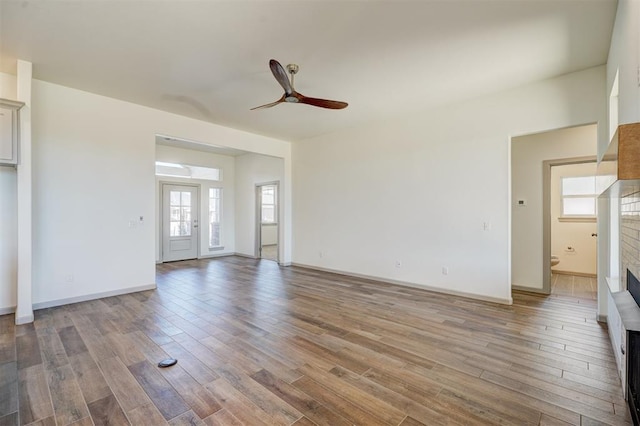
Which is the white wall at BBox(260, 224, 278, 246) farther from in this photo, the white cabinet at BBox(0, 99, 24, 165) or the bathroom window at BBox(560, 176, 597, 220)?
the bathroom window at BBox(560, 176, 597, 220)

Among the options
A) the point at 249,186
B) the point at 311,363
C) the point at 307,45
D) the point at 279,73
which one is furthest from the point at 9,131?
the point at 249,186

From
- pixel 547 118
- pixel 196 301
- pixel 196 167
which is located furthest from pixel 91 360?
pixel 196 167

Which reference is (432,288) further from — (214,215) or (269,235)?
(269,235)

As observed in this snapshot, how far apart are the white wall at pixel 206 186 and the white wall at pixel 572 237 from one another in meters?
7.87

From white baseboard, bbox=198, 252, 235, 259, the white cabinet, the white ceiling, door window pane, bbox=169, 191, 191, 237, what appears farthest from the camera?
white baseboard, bbox=198, 252, 235, 259

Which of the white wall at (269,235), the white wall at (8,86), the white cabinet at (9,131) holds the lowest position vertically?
the white wall at (269,235)

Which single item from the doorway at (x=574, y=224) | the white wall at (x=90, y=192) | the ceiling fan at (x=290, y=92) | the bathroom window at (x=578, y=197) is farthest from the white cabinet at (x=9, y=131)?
the bathroom window at (x=578, y=197)

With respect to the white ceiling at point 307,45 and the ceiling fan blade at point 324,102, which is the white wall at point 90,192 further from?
the ceiling fan blade at point 324,102

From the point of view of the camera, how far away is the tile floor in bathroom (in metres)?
4.50

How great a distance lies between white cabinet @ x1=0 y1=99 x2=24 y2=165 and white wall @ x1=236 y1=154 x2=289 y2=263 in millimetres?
4723

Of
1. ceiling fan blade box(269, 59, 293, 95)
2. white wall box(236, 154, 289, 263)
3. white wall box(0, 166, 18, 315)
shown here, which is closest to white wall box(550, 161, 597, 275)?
ceiling fan blade box(269, 59, 293, 95)

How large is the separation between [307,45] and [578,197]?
632 centimetres

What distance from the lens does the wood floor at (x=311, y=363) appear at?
6.08 feet

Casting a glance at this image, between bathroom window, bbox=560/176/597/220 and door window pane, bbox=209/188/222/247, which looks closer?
bathroom window, bbox=560/176/597/220
